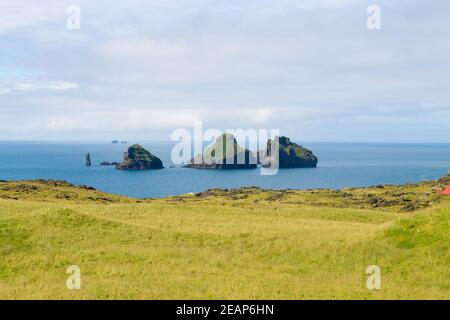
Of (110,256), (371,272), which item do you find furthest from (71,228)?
(371,272)

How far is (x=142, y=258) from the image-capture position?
30516mm

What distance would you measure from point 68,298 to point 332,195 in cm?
9642

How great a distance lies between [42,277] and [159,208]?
24.5 m

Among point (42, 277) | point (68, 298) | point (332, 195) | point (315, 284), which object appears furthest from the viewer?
point (332, 195)

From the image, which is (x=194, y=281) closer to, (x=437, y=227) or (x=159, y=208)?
(x=437, y=227)

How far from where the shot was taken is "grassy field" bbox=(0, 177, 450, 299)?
2323 cm

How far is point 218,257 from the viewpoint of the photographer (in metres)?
31.1

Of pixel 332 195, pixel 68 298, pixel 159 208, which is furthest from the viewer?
pixel 332 195

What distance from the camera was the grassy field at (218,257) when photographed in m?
23.2

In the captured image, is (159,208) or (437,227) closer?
(437,227)

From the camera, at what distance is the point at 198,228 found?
128 ft
